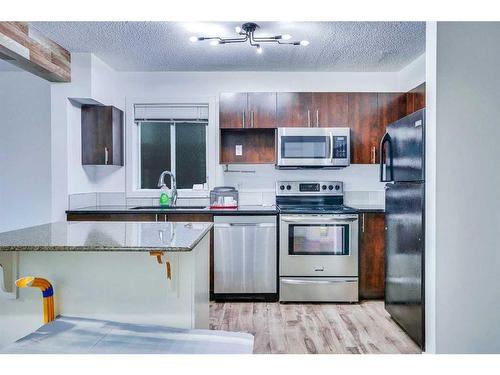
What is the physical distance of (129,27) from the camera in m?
3.01

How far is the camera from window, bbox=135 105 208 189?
432 cm

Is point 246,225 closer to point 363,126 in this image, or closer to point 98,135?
point 363,126

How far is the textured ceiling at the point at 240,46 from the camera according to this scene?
3006mm

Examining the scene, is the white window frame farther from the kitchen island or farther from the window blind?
the kitchen island

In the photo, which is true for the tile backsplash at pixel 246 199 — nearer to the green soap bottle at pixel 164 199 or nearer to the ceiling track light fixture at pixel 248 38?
the green soap bottle at pixel 164 199

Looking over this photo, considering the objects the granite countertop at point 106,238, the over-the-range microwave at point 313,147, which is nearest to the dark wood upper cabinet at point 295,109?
the over-the-range microwave at point 313,147

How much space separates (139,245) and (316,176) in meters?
2.90

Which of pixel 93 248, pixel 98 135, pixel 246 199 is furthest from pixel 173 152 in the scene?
pixel 93 248

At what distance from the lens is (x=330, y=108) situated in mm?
3855

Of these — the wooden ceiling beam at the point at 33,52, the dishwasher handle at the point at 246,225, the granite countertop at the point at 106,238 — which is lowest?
the dishwasher handle at the point at 246,225

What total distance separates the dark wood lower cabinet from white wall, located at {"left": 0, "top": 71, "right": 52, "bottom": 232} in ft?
11.4

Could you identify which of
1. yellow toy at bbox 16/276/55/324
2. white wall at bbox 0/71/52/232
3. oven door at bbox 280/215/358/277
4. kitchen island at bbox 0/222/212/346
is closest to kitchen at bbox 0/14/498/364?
oven door at bbox 280/215/358/277

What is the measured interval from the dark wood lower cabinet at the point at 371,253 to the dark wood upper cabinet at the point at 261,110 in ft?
4.40
